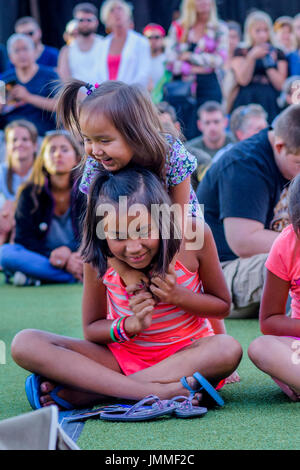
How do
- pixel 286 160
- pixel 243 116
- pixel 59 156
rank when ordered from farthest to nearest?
pixel 243 116 < pixel 59 156 < pixel 286 160

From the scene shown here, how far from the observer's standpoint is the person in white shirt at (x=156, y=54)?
627cm

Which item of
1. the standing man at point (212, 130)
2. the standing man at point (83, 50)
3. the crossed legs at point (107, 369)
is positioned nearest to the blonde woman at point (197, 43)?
the standing man at point (212, 130)

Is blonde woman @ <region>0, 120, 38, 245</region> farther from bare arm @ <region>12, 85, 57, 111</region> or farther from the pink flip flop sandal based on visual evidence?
the pink flip flop sandal

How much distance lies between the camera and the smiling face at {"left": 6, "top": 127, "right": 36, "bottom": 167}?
5055 millimetres

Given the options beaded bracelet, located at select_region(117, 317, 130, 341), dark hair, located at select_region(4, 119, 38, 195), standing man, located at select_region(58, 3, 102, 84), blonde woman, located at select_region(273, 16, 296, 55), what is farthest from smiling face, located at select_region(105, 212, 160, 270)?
blonde woman, located at select_region(273, 16, 296, 55)

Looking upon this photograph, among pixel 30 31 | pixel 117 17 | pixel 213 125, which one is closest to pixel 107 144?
pixel 213 125

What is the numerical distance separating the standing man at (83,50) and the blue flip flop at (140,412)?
169 inches

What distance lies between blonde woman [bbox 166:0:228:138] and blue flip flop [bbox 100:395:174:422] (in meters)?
Result: 4.15

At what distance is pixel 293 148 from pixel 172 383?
1.11 metres

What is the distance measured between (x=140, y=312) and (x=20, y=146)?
11.4 ft

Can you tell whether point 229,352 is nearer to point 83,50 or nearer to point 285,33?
point 83,50

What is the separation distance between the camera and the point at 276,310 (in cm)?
193

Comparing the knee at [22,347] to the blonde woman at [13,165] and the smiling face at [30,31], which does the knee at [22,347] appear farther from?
the smiling face at [30,31]
